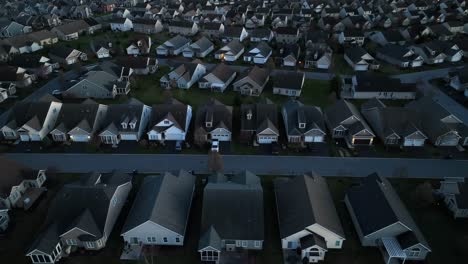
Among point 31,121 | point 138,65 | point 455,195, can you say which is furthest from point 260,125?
point 138,65

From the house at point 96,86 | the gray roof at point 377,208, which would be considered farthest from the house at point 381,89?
the house at point 96,86

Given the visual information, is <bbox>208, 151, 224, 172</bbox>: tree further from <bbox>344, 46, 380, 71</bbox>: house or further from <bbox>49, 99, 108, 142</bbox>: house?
<bbox>344, 46, 380, 71</bbox>: house

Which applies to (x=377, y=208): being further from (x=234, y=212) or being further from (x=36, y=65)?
(x=36, y=65)

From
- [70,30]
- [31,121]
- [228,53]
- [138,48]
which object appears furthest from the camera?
[70,30]

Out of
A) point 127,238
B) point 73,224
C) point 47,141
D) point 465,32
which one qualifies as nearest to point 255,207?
point 127,238

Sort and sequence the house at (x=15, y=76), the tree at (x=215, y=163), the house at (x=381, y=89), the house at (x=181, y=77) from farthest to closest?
1. the house at (x=181, y=77)
2. the house at (x=15, y=76)
3. the house at (x=381, y=89)
4. the tree at (x=215, y=163)

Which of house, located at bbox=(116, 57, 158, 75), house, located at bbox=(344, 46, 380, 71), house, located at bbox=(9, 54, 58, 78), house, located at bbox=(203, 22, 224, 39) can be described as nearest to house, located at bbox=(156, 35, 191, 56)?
house, located at bbox=(116, 57, 158, 75)

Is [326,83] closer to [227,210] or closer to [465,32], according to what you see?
[227,210]

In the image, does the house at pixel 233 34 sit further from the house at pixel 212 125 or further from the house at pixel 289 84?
the house at pixel 212 125
